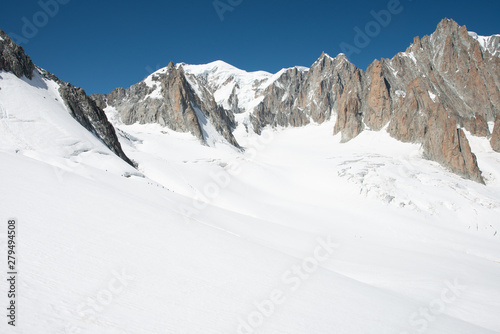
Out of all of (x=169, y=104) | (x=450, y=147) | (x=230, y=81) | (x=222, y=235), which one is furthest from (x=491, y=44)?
(x=230, y=81)

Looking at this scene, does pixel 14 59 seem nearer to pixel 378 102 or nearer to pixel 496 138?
pixel 378 102

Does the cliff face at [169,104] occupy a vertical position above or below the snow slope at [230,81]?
below

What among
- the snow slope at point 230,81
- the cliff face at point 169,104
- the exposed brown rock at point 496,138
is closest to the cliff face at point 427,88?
the exposed brown rock at point 496,138

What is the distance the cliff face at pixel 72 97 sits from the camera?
2166cm

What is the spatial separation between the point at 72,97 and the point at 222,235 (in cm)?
2332

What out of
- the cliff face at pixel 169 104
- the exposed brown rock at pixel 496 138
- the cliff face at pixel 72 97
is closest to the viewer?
the cliff face at pixel 72 97

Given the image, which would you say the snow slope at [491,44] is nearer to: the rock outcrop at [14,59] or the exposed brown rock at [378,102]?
the exposed brown rock at [378,102]

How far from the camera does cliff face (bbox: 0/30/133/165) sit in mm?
21656

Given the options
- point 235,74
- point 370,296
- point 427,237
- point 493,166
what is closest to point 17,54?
point 370,296

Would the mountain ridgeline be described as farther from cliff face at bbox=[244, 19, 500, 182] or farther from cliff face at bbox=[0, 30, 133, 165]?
cliff face at bbox=[0, 30, 133, 165]

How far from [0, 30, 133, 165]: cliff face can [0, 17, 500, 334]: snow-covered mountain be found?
6.3 inches

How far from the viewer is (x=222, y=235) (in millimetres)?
7910

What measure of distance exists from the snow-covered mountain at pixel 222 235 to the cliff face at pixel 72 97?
0.52 feet

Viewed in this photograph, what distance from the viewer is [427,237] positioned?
20859 mm
